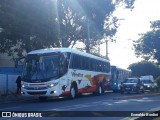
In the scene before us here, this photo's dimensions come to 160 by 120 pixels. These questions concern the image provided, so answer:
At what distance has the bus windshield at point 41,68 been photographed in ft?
78.7

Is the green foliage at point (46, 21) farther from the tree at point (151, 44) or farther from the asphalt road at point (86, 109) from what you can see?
the tree at point (151, 44)

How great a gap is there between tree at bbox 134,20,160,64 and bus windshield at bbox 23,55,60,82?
137 feet

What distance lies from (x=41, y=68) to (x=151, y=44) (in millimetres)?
42649

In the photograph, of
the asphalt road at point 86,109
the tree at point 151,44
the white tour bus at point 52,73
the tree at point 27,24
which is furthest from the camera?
the tree at point 151,44

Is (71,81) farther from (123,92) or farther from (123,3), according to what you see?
(123,3)

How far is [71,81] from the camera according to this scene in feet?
85.7

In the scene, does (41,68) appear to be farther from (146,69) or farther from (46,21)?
(146,69)

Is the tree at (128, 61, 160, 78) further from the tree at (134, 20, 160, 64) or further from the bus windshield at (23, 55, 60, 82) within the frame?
the bus windshield at (23, 55, 60, 82)

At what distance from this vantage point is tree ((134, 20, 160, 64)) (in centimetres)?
6381

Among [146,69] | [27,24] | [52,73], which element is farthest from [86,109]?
[146,69]

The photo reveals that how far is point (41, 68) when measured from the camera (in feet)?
79.6

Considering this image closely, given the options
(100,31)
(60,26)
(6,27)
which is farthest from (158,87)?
(6,27)

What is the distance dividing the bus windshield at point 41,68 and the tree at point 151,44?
41.8 meters

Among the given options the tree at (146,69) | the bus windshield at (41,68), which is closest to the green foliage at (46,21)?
the bus windshield at (41,68)
